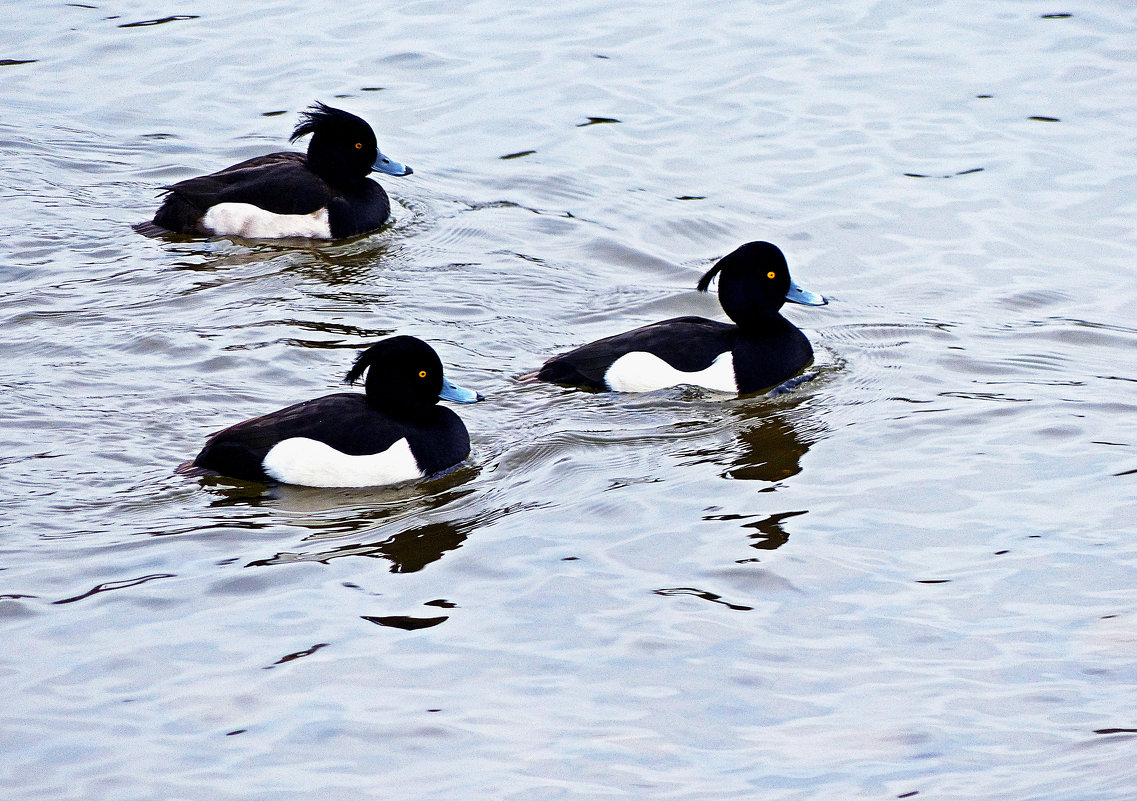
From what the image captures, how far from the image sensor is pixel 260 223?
10.8 metres

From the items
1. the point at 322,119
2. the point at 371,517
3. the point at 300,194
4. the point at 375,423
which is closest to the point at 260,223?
the point at 300,194

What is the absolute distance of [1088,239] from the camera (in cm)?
1018

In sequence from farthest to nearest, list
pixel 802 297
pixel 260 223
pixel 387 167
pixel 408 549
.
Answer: pixel 387 167
pixel 260 223
pixel 802 297
pixel 408 549

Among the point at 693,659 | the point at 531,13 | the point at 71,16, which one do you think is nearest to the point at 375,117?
the point at 531,13

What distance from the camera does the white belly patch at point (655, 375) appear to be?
823 cm

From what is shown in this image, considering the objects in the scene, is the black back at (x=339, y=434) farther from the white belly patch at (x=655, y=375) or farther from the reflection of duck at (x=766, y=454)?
the reflection of duck at (x=766, y=454)

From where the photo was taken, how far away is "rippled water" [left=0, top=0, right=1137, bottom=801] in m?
5.24

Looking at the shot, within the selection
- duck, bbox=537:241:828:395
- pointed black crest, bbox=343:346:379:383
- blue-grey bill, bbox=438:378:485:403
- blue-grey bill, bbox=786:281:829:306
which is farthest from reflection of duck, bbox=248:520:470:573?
blue-grey bill, bbox=786:281:829:306

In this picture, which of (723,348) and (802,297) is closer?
(723,348)

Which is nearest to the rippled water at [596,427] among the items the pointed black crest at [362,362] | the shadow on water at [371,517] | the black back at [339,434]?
the shadow on water at [371,517]

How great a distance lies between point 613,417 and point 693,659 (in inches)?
100

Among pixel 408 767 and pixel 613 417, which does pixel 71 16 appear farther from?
pixel 408 767

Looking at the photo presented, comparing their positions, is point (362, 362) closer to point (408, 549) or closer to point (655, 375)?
point (408, 549)

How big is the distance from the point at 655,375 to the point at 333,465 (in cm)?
205
